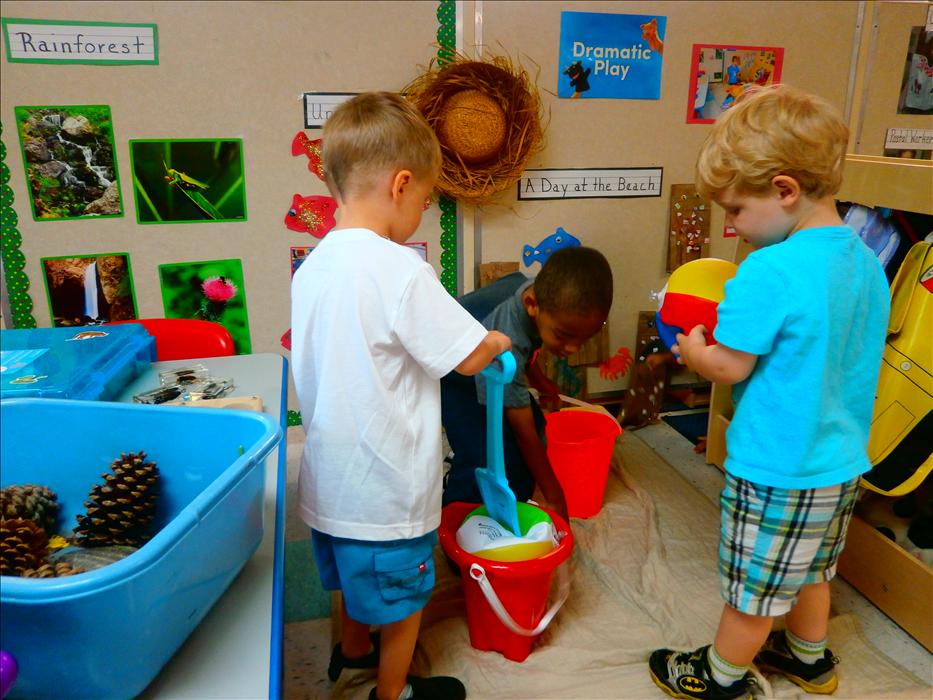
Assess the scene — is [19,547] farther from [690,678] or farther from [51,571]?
[690,678]

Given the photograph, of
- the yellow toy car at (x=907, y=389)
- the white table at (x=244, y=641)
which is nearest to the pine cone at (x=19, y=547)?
the white table at (x=244, y=641)

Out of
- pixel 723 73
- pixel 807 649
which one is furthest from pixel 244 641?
pixel 723 73

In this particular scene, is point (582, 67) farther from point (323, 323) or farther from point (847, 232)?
point (323, 323)

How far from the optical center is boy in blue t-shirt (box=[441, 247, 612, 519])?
1.55 meters

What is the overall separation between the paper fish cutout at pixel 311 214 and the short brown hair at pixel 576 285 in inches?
39.4

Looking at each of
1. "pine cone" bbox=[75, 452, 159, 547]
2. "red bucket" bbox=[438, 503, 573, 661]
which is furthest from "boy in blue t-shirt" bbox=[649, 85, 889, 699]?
"pine cone" bbox=[75, 452, 159, 547]

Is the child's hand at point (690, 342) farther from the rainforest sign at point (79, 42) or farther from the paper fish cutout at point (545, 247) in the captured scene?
the rainforest sign at point (79, 42)

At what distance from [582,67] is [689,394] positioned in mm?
1331

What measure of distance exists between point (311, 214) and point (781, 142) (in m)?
1.58

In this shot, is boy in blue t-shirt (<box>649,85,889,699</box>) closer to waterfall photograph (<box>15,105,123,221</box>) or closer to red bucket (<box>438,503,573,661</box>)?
red bucket (<box>438,503,573,661</box>)

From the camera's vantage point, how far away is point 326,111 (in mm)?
2230

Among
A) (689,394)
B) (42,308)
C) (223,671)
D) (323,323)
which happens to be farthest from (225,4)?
(689,394)

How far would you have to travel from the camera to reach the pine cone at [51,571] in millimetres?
650

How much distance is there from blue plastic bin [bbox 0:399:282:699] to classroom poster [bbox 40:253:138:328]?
4.85ft
